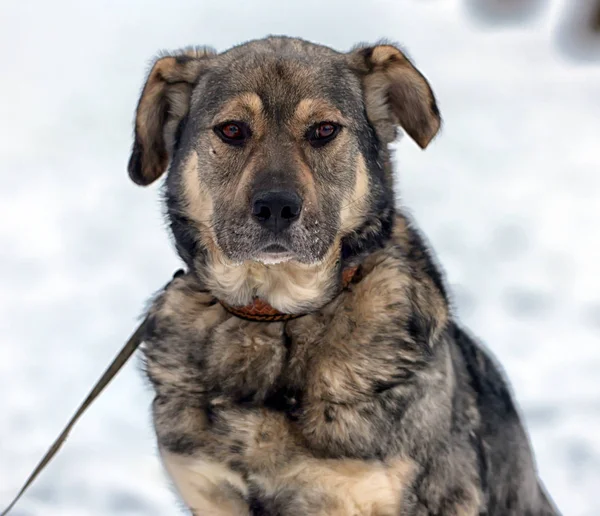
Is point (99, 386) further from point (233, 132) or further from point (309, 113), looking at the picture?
point (309, 113)

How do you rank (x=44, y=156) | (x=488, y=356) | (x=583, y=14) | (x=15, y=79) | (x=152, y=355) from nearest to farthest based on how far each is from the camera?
(x=583, y=14), (x=152, y=355), (x=488, y=356), (x=44, y=156), (x=15, y=79)

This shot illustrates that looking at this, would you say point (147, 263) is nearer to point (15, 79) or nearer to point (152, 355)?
point (152, 355)

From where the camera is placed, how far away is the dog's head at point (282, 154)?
314cm

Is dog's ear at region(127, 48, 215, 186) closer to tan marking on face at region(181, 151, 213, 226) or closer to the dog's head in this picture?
the dog's head

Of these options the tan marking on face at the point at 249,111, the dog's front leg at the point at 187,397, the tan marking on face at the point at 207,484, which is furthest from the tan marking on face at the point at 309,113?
the tan marking on face at the point at 207,484

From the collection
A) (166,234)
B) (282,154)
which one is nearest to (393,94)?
(282,154)

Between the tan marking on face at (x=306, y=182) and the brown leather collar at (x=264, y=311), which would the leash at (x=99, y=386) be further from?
the tan marking on face at (x=306, y=182)

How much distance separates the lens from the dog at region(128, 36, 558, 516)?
10.2 ft

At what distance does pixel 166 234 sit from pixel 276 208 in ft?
10.3

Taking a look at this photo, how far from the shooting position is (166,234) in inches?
239

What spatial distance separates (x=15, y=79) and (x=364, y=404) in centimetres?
797

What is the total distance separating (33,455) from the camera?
464cm

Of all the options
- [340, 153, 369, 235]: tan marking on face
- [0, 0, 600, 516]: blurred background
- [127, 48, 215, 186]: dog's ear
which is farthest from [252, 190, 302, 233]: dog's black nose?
[0, 0, 600, 516]: blurred background

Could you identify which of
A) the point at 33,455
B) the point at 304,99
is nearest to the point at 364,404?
the point at 304,99
